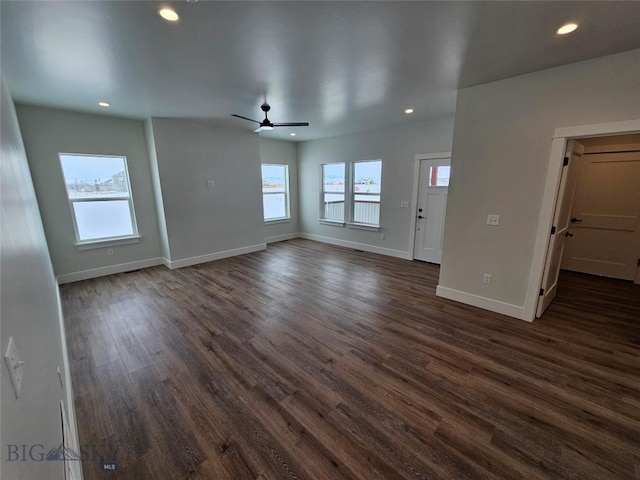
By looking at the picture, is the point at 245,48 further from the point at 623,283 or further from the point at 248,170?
the point at 623,283

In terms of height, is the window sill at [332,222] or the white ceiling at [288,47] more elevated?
the white ceiling at [288,47]

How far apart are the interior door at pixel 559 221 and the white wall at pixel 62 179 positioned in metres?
6.05

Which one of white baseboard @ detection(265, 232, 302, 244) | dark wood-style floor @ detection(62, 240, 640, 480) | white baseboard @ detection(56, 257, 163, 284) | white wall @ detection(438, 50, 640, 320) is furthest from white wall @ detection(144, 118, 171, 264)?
white wall @ detection(438, 50, 640, 320)

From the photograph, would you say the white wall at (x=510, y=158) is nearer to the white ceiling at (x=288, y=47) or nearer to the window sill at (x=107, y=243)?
the white ceiling at (x=288, y=47)

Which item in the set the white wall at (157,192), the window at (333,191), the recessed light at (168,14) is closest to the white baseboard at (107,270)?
the white wall at (157,192)

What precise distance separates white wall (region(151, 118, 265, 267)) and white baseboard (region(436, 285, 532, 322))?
416 cm

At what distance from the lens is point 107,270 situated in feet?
14.9

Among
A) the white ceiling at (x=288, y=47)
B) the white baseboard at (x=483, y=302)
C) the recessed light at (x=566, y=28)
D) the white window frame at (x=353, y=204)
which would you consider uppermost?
the white ceiling at (x=288, y=47)

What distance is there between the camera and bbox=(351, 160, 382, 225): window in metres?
5.76

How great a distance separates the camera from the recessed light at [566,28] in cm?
186

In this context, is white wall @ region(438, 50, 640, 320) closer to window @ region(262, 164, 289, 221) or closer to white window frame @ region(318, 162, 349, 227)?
white window frame @ region(318, 162, 349, 227)

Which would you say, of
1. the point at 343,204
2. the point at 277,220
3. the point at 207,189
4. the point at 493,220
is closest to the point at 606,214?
the point at 493,220

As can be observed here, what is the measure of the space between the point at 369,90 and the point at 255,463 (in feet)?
11.9

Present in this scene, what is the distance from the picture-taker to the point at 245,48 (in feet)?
7.07
